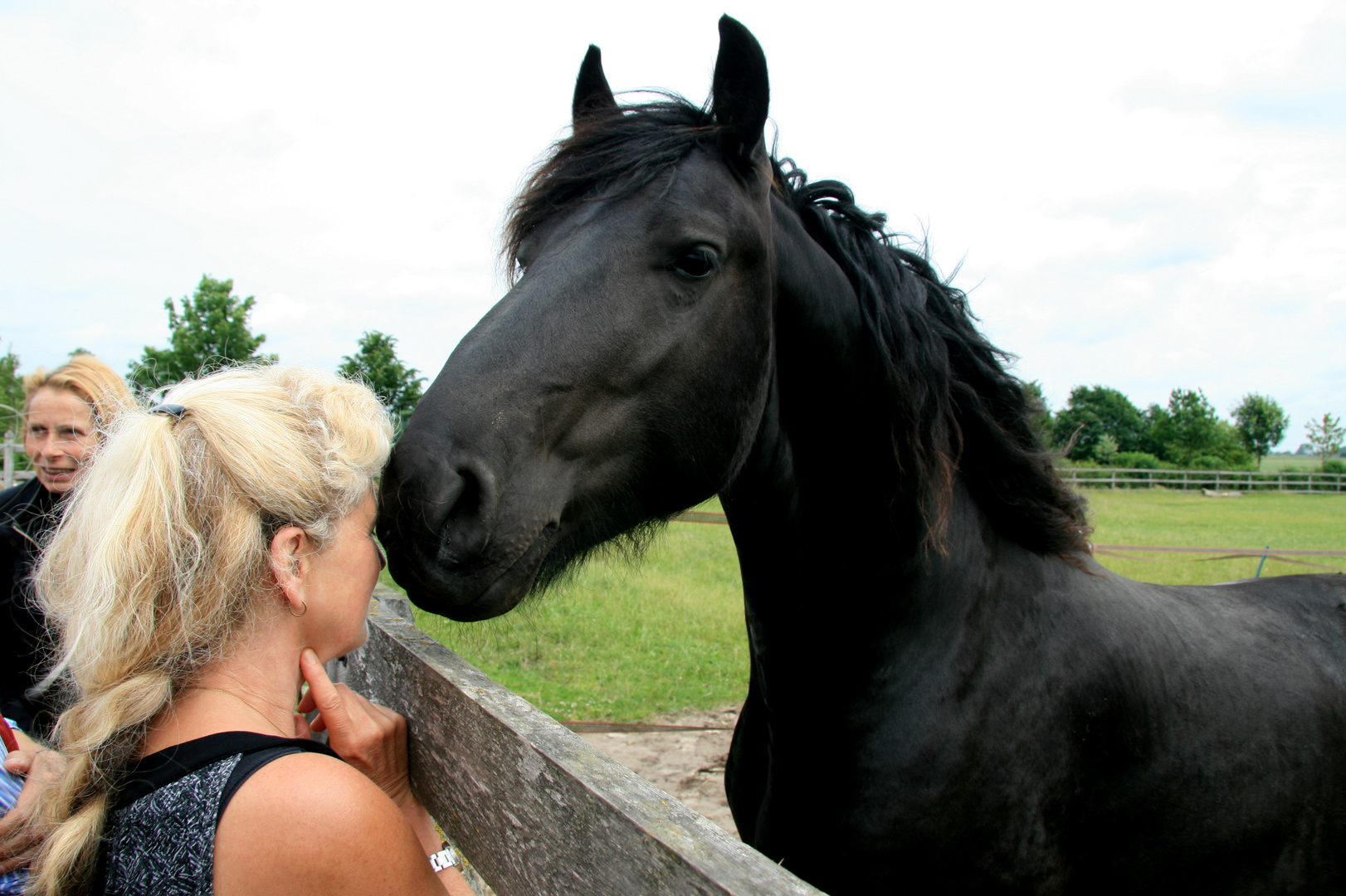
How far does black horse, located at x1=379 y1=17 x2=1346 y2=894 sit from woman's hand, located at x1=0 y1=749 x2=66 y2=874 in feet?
2.33

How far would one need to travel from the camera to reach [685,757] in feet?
16.6

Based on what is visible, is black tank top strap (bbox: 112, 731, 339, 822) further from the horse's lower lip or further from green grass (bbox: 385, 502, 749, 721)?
green grass (bbox: 385, 502, 749, 721)

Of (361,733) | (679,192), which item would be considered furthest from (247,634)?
(679,192)

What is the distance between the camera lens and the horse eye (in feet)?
5.85

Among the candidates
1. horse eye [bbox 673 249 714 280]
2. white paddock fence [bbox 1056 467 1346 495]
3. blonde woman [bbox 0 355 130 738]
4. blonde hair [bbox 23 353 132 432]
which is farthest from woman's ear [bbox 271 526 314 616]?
white paddock fence [bbox 1056 467 1346 495]

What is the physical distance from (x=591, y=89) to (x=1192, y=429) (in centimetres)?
6251

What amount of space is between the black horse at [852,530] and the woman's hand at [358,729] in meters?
→ 0.22

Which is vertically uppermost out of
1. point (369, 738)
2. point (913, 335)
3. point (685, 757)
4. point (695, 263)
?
point (695, 263)

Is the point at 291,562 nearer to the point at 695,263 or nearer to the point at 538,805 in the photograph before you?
the point at 538,805

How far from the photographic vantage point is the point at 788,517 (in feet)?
6.73

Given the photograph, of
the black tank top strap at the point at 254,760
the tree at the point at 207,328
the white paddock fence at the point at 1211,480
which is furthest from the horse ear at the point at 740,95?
the white paddock fence at the point at 1211,480

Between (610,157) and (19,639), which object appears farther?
(19,639)

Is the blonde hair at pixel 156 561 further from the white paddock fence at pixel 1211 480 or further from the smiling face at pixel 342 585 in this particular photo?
the white paddock fence at pixel 1211 480

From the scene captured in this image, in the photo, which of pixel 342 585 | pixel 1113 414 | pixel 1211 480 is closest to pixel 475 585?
pixel 342 585
